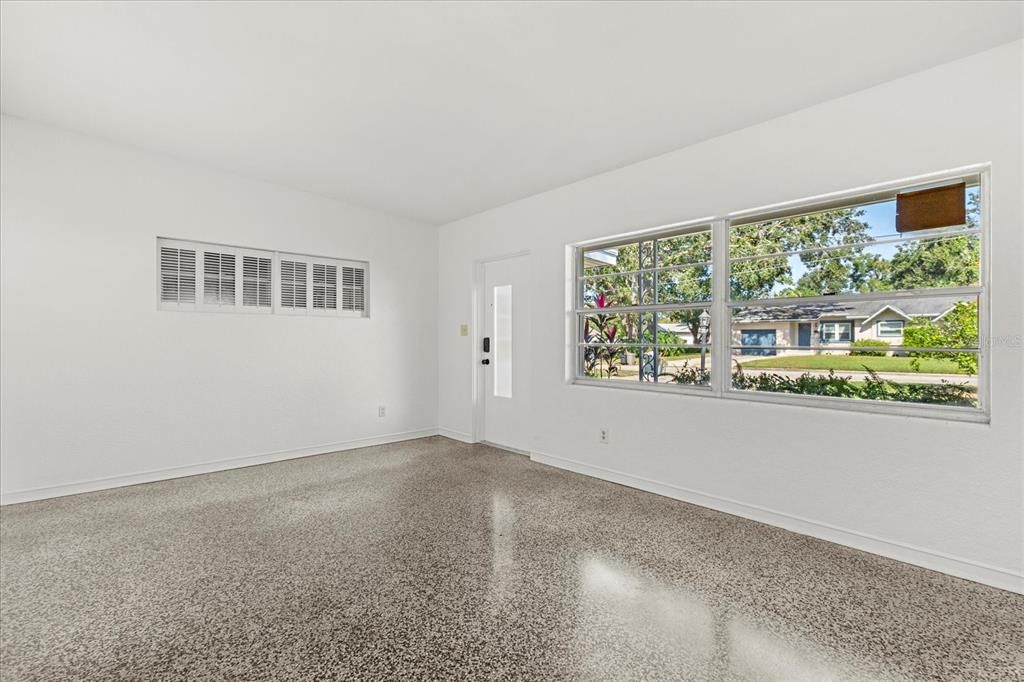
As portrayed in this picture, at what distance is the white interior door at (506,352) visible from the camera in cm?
496

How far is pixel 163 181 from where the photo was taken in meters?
3.86

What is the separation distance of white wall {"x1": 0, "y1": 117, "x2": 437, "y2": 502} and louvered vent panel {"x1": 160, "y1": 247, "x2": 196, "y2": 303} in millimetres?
133

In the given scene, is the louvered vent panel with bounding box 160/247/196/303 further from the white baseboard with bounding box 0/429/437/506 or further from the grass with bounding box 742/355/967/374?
the grass with bounding box 742/355/967/374

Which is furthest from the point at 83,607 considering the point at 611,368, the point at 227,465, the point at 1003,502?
the point at 1003,502

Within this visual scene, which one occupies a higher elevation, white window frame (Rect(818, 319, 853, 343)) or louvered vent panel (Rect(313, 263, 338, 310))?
louvered vent panel (Rect(313, 263, 338, 310))

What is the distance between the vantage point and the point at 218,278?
425 centimetres

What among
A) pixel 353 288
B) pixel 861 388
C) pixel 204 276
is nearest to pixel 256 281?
pixel 204 276

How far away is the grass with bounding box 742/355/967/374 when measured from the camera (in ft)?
8.39

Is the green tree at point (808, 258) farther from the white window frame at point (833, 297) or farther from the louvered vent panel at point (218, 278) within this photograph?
the louvered vent panel at point (218, 278)

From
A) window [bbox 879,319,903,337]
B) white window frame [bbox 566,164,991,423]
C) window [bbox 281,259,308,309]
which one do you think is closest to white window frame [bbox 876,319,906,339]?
window [bbox 879,319,903,337]

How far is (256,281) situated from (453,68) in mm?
3097

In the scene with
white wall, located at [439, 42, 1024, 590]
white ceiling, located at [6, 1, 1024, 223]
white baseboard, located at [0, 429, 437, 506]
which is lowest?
white baseboard, located at [0, 429, 437, 506]

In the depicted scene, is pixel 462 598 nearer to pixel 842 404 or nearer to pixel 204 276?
pixel 842 404

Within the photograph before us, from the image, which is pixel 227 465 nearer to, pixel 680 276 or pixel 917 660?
pixel 680 276
